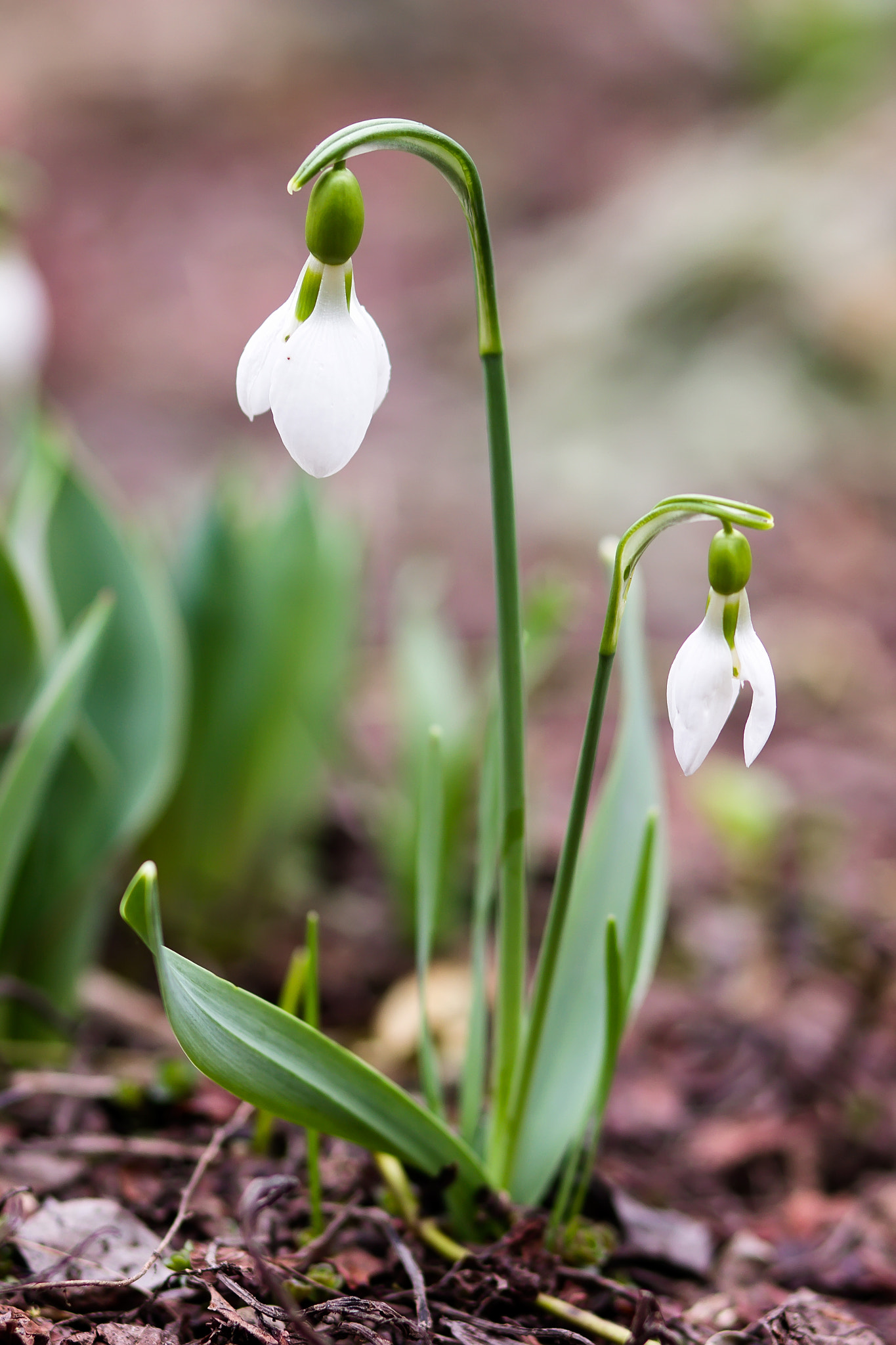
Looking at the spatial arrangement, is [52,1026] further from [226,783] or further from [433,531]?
[433,531]

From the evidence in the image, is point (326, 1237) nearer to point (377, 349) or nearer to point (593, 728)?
point (593, 728)

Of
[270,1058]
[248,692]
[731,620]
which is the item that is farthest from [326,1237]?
[248,692]

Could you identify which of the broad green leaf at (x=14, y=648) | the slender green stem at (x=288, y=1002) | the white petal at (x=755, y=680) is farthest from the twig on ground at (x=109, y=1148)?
the white petal at (x=755, y=680)

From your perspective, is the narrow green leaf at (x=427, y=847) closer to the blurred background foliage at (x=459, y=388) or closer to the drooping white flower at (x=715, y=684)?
the drooping white flower at (x=715, y=684)

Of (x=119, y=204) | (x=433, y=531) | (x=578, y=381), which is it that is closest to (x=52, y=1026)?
(x=433, y=531)

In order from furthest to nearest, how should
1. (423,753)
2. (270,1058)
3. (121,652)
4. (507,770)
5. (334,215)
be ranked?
(423,753)
(121,652)
(507,770)
(270,1058)
(334,215)
